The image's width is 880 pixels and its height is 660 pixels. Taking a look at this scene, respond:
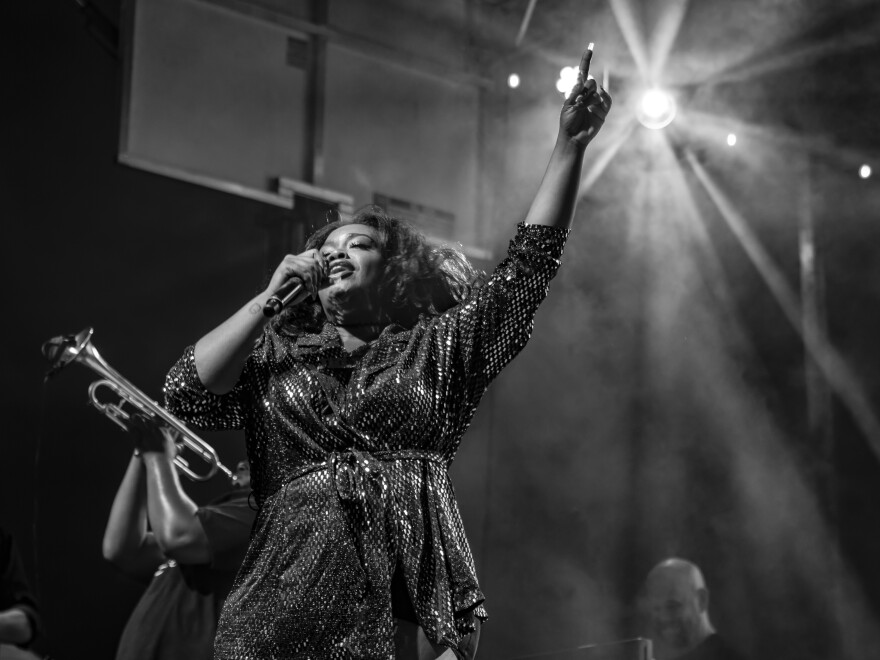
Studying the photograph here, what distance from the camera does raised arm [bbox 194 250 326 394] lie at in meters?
1.59

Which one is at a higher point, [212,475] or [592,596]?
[212,475]

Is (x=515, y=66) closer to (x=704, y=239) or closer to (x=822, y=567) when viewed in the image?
(x=704, y=239)

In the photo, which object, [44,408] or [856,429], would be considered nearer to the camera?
[44,408]

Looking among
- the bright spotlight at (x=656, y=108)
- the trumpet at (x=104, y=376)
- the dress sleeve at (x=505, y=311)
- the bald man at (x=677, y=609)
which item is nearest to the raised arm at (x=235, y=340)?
the dress sleeve at (x=505, y=311)

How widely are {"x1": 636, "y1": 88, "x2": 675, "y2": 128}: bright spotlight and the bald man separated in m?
1.83

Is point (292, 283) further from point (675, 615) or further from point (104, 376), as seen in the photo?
point (675, 615)

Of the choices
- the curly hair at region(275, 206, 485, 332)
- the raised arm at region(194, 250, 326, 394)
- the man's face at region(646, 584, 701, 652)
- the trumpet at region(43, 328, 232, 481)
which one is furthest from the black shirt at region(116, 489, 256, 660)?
the man's face at region(646, 584, 701, 652)

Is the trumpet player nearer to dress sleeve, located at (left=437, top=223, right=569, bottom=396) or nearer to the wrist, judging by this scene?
dress sleeve, located at (left=437, top=223, right=569, bottom=396)

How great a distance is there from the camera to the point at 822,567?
4.18 metres

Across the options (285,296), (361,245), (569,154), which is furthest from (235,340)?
(569,154)

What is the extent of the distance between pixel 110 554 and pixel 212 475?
1.10 metres

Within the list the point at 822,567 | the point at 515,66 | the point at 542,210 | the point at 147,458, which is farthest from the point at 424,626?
the point at 515,66

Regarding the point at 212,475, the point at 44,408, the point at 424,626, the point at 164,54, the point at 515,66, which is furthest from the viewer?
the point at 515,66

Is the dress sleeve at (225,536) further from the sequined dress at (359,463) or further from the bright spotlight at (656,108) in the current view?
the bright spotlight at (656,108)
